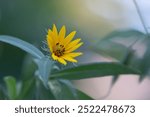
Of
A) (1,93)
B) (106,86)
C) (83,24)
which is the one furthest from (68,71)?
(83,24)

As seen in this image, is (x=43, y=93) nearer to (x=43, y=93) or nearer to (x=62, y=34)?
(x=43, y=93)

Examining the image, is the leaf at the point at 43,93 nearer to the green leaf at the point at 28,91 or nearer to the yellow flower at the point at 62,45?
the green leaf at the point at 28,91

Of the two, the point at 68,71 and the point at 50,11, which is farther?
the point at 50,11

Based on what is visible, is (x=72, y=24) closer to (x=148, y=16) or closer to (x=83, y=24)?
(x=83, y=24)

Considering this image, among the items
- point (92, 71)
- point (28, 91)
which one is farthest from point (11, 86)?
point (92, 71)

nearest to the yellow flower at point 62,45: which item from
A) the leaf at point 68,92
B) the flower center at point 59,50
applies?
the flower center at point 59,50

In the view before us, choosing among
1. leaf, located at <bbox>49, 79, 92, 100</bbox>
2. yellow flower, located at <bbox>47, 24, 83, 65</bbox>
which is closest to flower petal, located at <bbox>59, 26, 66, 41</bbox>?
yellow flower, located at <bbox>47, 24, 83, 65</bbox>
